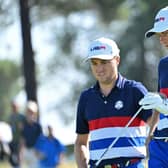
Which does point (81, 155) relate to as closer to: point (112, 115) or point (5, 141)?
point (112, 115)

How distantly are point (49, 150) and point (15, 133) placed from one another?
165 cm

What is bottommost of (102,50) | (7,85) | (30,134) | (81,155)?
(7,85)

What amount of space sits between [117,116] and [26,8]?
63.5 feet

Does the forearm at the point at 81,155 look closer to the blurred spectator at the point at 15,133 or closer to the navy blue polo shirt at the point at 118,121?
the navy blue polo shirt at the point at 118,121

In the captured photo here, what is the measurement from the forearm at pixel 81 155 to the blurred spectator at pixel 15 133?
10.8 meters

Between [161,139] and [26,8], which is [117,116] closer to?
[161,139]

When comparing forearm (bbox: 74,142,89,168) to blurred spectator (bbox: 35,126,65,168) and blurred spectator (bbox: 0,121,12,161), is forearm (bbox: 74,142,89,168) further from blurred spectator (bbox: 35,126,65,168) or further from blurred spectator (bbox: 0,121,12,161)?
blurred spectator (bbox: 0,121,12,161)

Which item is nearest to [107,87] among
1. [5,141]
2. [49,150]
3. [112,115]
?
[112,115]

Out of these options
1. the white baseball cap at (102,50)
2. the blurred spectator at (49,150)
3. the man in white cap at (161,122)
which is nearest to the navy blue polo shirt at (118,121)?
the man in white cap at (161,122)

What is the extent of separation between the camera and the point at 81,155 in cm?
760

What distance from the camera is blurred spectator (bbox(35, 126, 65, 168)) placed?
17797 millimetres

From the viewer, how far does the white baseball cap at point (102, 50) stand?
728cm

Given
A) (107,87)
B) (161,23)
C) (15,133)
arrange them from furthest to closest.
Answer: (15,133), (107,87), (161,23)

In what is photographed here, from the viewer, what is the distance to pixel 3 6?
86.6 feet
